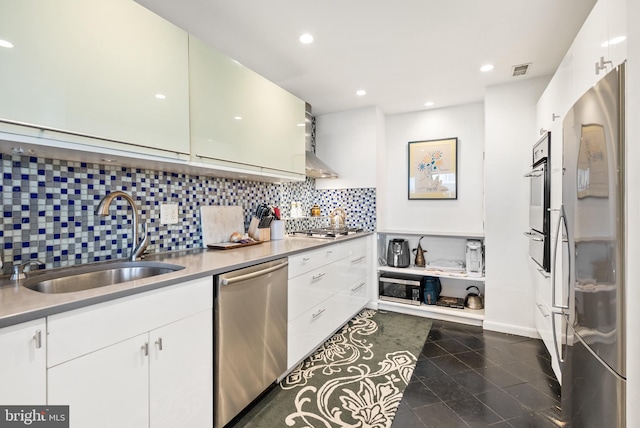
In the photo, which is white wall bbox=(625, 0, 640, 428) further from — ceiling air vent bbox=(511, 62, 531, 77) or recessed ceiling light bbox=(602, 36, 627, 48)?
ceiling air vent bbox=(511, 62, 531, 77)

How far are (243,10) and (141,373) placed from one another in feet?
6.30

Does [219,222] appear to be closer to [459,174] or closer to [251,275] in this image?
[251,275]

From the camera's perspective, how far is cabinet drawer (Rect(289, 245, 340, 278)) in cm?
205

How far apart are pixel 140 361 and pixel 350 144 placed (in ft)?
9.85

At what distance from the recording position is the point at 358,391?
1916 millimetres

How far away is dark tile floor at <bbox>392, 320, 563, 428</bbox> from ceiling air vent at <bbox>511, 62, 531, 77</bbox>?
2.35m

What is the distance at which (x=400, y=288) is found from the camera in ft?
11.2

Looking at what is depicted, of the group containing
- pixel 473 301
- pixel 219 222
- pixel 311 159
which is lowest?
pixel 473 301

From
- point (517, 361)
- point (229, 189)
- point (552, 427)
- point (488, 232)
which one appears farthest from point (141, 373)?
point (488, 232)

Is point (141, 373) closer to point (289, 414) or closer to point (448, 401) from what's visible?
point (289, 414)

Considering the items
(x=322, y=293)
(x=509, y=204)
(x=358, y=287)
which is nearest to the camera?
(x=322, y=293)

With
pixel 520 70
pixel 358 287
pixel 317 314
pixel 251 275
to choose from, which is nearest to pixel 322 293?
pixel 317 314

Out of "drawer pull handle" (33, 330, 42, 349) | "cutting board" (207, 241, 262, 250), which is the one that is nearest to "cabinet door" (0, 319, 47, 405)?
"drawer pull handle" (33, 330, 42, 349)

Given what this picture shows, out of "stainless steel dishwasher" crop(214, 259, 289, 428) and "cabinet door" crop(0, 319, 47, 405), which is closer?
"cabinet door" crop(0, 319, 47, 405)
